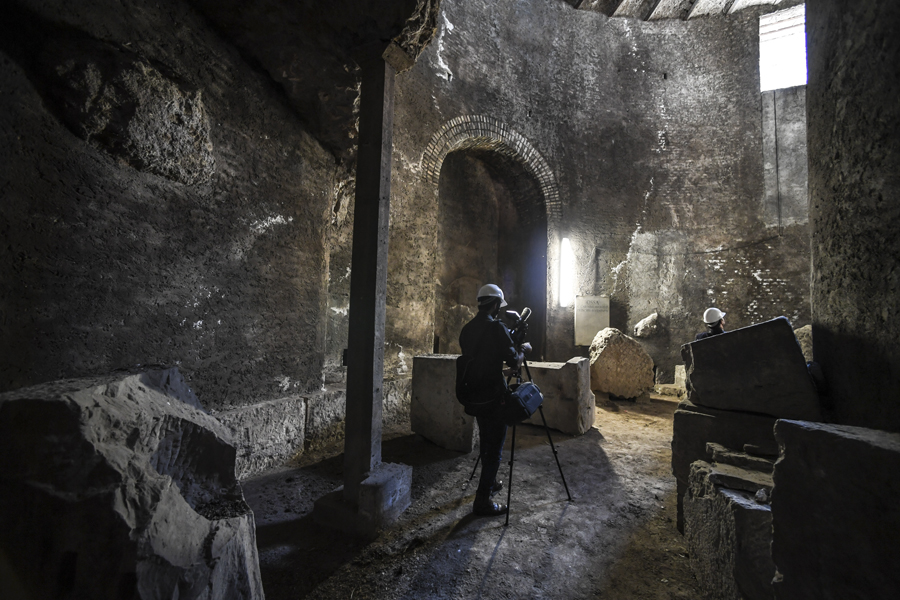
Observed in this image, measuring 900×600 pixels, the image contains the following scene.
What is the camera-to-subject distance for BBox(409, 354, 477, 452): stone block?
471cm

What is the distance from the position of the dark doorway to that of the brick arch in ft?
0.53

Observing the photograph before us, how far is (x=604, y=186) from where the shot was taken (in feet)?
33.5

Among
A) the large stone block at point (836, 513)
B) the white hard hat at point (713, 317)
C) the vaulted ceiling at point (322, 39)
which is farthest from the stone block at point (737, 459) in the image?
the vaulted ceiling at point (322, 39)

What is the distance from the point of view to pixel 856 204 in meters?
1.84

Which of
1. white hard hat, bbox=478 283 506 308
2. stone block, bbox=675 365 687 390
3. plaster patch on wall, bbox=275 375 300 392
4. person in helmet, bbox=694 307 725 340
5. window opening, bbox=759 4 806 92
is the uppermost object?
window opening, bbox=759 4 806 92

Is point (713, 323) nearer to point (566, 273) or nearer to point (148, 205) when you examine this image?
point (566, 273)

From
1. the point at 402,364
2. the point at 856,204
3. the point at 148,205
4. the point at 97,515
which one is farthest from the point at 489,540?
the point at 402,364

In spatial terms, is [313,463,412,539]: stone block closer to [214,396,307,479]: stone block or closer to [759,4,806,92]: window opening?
[214,396,307,479]: stone block

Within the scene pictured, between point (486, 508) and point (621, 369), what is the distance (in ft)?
17.9

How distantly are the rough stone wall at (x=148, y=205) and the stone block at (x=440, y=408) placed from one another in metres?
1.37

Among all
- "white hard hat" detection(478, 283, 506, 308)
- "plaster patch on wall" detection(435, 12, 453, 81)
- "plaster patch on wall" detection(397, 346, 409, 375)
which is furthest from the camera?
"plaster patch on wall" detection(435, 12, 453, 81)

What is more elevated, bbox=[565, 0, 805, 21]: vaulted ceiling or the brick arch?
bbox=[565, 0, 805, 21]: vaulted ceiling

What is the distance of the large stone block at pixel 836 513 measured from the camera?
1.11 m

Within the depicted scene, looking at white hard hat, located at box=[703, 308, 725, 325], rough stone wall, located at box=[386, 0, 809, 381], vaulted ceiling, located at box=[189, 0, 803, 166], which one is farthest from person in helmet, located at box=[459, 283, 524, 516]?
rough stone wall, located at box=[386, 0, 809, 381]
